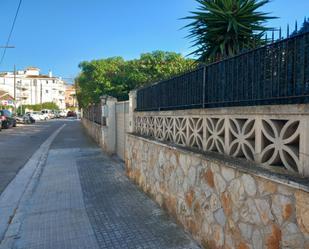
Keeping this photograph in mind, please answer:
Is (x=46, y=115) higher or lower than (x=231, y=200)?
higher

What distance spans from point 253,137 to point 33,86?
121698mm

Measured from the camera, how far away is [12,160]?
13117mm

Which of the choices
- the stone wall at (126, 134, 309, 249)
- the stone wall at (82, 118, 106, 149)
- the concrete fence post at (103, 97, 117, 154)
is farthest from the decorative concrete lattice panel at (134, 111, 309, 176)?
the stone wall at (82, 118, 106, 149)

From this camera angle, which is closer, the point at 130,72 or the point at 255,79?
the point at 255,79

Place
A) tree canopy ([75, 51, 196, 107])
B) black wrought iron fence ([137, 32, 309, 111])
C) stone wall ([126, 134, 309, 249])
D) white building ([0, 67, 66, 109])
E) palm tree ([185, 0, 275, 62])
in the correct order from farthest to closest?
white building ([0, 67, 66, 109]), tree canopy ([75, 51, 196, 107]), palm tree ([185, 0, 275, 62]), black wrought iron fence ([137, 32, 309, 111]), stone wall ([126, 134, 309, 249])

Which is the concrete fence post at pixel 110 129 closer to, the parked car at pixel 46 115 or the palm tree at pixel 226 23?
the palm tree at pixel 226 23

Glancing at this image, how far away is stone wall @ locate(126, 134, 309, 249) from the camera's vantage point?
287cm

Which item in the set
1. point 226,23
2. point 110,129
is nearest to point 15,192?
point 226,23

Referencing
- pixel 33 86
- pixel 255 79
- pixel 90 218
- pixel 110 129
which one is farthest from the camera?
pixel 33 86

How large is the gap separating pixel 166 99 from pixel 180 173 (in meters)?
1.87

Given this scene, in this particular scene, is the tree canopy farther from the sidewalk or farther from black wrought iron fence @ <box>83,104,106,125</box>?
the sidewalk

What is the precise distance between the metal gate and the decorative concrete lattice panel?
21.0 ft

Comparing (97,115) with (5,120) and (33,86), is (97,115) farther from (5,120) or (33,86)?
(33,86)

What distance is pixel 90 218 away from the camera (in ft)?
19.5
